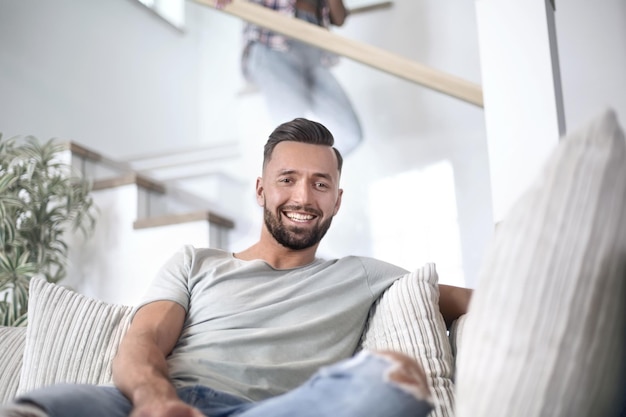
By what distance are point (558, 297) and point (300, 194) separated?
0.98m

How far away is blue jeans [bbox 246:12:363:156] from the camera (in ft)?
10.1

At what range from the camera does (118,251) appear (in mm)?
2936

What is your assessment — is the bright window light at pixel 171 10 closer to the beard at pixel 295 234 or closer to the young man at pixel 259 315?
the young man at pixel 259 315

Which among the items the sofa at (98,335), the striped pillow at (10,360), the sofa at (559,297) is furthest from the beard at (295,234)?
the sofa at (559,297)

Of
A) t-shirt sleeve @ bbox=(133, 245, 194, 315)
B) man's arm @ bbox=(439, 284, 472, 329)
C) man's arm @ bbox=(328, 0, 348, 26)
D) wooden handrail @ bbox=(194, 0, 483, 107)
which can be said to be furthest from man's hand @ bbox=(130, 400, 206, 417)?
man's arm @ bbox=(328, 0, 348, 26)

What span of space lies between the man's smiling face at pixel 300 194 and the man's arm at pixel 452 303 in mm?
299

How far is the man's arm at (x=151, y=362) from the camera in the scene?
1075mm

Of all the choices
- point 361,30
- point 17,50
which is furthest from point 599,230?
point 17,50

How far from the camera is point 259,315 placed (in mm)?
1509

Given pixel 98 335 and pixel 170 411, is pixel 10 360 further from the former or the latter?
pixel 170 411

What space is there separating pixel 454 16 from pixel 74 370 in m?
2.26

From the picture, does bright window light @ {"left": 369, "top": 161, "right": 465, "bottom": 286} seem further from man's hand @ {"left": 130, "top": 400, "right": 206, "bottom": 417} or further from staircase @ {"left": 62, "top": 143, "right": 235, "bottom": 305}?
man's hand @ {"left": 130, "top": 400, "right": 206, "bottom": 417}

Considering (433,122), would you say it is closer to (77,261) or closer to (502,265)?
(77,261)

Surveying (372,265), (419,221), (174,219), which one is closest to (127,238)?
(174,219)
